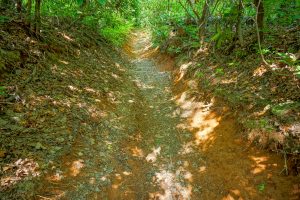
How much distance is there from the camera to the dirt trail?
407 centimetres

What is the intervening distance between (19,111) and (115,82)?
4.02m

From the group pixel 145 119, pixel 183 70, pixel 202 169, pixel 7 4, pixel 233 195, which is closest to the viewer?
pixel 233 195

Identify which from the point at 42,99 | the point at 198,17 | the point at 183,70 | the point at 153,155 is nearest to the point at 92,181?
the point at 153,155

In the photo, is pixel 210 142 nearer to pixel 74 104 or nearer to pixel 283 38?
pixel 74 104

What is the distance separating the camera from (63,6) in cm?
1066

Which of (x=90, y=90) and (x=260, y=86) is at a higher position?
(x=260, y=86)

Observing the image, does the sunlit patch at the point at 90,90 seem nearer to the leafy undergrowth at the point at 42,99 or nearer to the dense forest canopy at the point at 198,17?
the leafy undergrowth at the point at 42,99

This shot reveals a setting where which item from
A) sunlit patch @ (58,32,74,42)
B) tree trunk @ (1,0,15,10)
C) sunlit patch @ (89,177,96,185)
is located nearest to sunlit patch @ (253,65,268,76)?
sunlit patch @ (89,177,96,185)

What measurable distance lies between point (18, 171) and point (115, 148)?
2020mm

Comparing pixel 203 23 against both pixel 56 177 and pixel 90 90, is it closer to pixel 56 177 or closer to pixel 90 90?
pixel 90 90

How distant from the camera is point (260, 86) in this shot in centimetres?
587

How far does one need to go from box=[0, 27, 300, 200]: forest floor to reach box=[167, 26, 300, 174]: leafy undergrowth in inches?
10.8

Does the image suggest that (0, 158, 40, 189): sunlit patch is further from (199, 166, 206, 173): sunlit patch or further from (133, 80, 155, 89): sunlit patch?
(133, 80, 155, 89): sunlit patch

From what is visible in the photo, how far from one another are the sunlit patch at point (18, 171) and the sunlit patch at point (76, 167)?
23.8 inches
